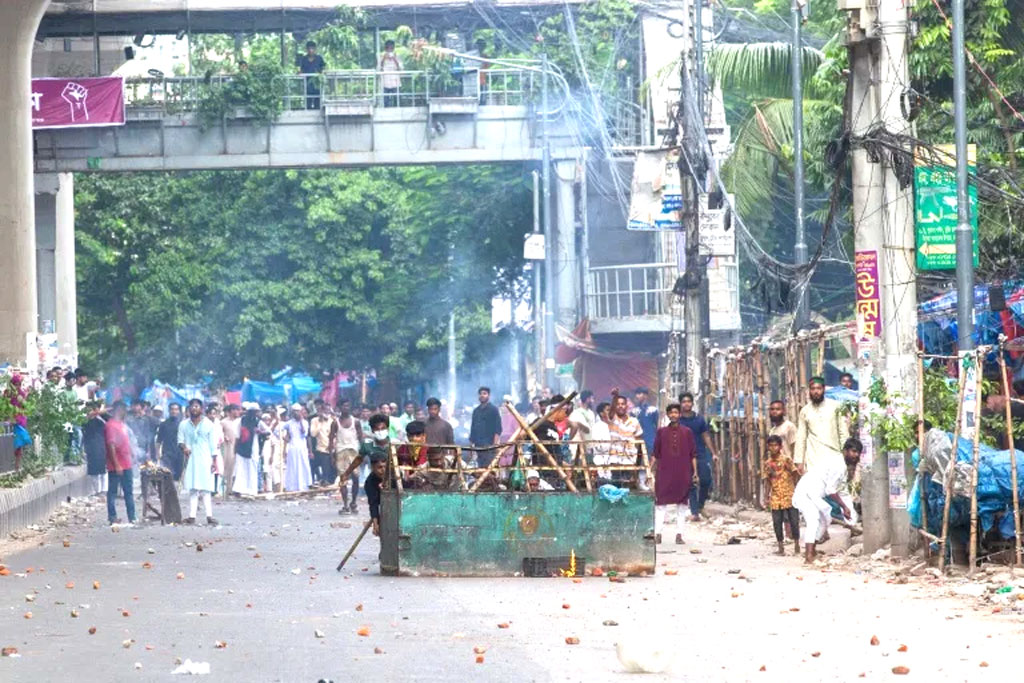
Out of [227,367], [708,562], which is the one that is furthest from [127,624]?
[227,367]

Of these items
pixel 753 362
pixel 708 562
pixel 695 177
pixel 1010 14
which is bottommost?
pixel 708 562

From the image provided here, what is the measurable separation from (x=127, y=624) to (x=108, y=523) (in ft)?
43.1

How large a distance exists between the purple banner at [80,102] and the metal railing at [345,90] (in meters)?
1.24

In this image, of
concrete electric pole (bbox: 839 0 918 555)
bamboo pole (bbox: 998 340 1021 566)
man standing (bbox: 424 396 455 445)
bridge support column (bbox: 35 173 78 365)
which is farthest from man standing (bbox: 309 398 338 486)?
bamboo pole (bbox: 998 340 1021 566)

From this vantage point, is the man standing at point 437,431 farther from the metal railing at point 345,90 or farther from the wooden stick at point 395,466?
the metal railing at point 345,90

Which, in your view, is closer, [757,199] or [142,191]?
[757,199]

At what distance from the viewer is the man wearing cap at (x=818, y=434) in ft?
60.4

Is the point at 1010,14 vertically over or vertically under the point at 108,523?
over

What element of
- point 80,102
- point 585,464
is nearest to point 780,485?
point 585,464

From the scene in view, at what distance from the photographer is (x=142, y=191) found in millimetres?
51375

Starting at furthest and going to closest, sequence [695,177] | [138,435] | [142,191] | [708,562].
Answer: [142,191] → [138,435] → [695,177] → [708,562]

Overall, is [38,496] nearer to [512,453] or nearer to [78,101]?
[512,453]

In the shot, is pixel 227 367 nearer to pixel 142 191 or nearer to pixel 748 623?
pixel 142 191

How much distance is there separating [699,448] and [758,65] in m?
8.45
